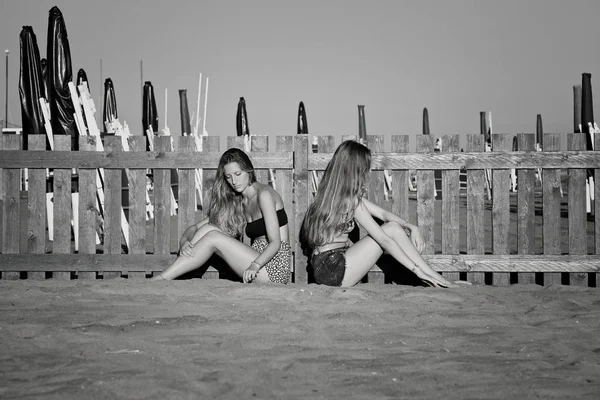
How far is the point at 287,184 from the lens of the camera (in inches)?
270

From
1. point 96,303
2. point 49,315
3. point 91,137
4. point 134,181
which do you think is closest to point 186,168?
point 134,181

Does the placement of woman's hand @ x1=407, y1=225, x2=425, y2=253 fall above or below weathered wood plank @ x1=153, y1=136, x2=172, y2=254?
below

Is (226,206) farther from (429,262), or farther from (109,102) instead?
(109,102)

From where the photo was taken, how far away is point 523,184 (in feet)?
22.2

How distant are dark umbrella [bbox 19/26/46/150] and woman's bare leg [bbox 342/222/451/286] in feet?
19.4

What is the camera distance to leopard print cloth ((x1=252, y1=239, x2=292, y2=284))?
242 inches

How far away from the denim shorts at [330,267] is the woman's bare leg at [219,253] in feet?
1.62

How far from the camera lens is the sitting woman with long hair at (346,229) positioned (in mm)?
5945

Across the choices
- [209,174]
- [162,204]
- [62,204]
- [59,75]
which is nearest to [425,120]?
[59,75]

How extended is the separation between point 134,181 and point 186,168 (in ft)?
1.85

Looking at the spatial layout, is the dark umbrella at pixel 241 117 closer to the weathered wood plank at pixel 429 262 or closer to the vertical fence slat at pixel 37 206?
the vertical fence slat at pixel 37 206

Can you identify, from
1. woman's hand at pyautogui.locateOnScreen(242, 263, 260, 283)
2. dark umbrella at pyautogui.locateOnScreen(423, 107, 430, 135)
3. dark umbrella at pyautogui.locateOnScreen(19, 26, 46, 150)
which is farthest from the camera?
dark umbrella at pyautogui.locateOnScreen(423, 107, 430, 135)

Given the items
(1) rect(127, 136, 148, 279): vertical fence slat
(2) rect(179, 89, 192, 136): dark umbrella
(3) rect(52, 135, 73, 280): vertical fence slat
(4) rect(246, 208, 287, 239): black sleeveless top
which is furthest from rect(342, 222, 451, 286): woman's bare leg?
(2) rect(179, 89, 192, 136): dark umbrella

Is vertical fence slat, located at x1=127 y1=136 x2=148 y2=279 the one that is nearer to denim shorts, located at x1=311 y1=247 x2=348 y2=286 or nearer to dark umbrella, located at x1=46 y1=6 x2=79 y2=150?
denim shorts, located at x1=311 y1=247 x2=348 y2=286
